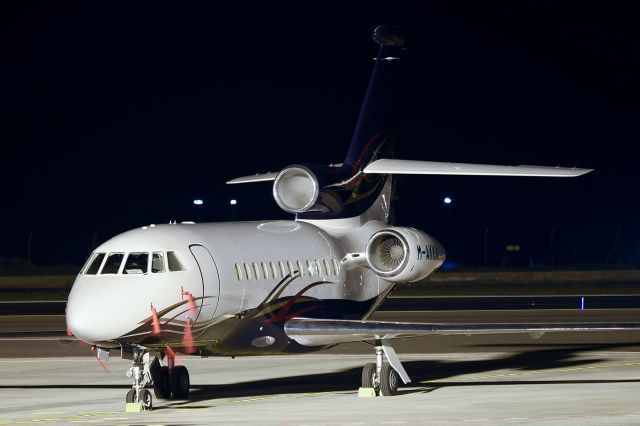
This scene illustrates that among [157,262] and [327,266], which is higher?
[157,262]

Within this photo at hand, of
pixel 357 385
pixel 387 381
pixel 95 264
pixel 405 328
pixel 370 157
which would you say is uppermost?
pixel 370 157

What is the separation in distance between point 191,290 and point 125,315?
1.53m

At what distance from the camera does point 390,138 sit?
103ft

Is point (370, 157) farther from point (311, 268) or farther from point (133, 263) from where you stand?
point (133, 263)

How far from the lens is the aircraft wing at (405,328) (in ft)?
78.5

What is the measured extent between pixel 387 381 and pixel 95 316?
19.6ft

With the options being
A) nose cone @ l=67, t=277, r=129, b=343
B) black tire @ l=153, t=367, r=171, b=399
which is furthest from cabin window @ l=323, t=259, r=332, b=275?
nose cone @ l=67, t=277, r=129, b=343

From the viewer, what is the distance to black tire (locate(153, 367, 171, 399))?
79.7 ft

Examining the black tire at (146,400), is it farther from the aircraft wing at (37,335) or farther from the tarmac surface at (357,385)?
the aircraft wing at (37,335)

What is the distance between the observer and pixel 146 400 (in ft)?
72.9

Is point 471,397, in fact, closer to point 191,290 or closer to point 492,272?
point 191,290

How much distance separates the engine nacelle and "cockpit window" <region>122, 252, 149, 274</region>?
557cm

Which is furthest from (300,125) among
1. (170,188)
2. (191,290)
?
(191,290)

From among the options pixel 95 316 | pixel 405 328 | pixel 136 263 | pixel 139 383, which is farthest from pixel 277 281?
pixel 95 316
